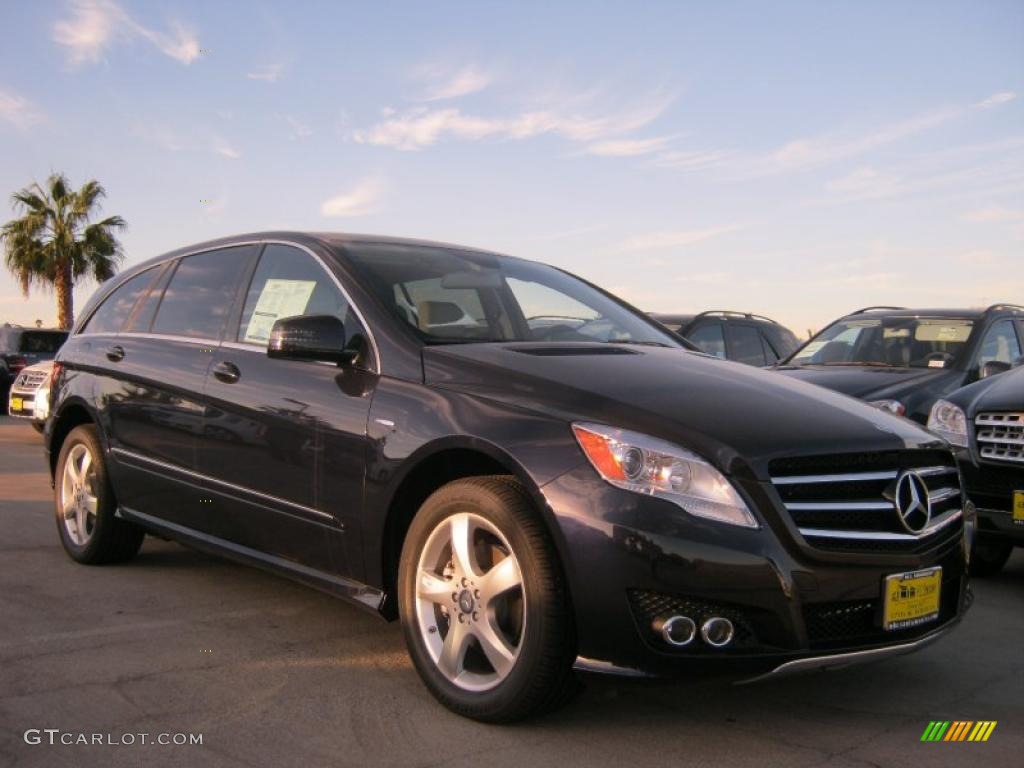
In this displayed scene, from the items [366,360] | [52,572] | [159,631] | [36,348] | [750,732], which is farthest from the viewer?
[36,348]

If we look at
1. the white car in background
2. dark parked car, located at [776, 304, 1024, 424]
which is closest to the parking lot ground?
dark parked car, located at [776, 304, 1024, 424]

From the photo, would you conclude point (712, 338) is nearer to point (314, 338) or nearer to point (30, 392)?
point (30, 392)

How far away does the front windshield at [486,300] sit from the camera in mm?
4074

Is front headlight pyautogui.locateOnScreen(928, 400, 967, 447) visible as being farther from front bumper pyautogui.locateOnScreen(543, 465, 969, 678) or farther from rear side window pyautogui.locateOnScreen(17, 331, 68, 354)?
rear side window pyautogui.locateOnScreen(17, 331, 68, 354)

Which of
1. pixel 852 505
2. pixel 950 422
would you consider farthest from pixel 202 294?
pixel 950 422

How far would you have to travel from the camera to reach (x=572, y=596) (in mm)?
3035

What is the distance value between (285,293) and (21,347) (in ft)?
55.5

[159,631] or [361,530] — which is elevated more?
[361,530]

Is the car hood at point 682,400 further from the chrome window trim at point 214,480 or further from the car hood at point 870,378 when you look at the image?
the car hood at point 870,378

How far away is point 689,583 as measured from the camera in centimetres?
293

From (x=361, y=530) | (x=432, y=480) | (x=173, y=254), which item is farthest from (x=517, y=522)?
(x=173, y=254)

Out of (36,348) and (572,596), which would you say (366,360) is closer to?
(572,596)

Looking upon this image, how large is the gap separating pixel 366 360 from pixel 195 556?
2406 millimetres

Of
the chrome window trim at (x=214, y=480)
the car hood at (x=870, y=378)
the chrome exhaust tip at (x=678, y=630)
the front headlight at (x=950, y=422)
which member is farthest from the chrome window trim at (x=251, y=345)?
the car hood at (x=870, y=378)
